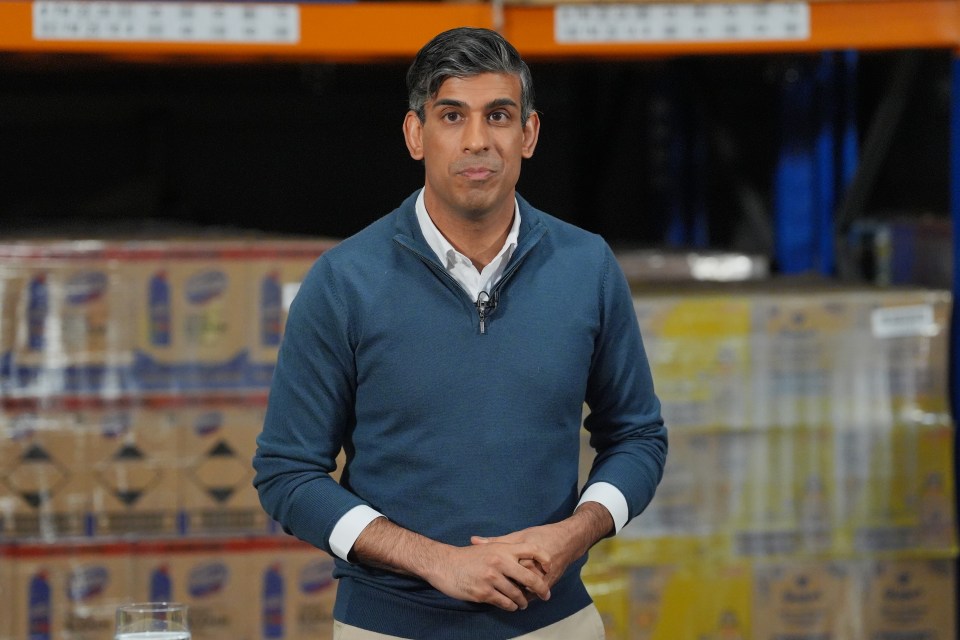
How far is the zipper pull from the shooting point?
6.52 ft

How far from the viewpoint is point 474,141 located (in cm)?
197

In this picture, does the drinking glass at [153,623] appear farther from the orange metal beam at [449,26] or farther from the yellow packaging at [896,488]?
the yellow packaging at [896,488]

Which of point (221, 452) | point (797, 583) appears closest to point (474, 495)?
point (221, 452)

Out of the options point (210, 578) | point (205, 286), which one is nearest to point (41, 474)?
point (210, 578)

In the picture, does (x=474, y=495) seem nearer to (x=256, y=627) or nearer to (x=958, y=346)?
(x=256, y=627)

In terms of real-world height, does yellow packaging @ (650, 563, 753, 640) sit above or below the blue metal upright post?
below

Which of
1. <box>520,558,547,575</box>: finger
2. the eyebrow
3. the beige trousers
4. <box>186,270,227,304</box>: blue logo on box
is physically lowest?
the beige trousers

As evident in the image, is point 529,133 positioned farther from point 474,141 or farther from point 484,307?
point 484,307

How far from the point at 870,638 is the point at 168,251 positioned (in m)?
2.27

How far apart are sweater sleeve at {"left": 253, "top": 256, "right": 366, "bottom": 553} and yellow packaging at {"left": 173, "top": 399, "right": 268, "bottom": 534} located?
1625 millimetres

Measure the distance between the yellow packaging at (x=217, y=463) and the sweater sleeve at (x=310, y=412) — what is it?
5.33 feet

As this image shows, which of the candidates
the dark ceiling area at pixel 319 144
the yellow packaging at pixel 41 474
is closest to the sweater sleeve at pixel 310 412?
the yellow packaging at pixel 41 474

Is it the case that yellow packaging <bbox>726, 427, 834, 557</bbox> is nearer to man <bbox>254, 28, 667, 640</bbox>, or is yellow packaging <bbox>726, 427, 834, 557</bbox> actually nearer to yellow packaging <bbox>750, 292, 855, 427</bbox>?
yellow packaging <bbox>750, 292, 855, 427</bbox>

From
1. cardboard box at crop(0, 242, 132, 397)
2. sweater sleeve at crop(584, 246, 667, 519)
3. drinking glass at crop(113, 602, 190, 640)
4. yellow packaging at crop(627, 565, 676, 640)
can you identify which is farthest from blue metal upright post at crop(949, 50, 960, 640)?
drinking glass at crop(113, 602, 190, 640)
